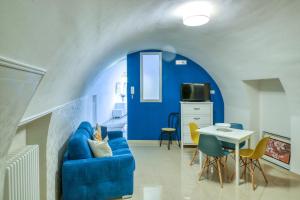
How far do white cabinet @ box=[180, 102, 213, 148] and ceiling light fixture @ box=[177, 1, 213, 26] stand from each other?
309cm

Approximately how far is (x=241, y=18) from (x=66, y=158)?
9.69ft

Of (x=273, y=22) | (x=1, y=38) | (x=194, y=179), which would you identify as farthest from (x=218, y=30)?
(x=1, y=38)

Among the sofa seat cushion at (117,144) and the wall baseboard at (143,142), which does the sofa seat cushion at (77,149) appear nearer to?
the sofa seat cushion at (117,144)

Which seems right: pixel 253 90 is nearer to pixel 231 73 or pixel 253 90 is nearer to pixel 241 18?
pixel 231 73

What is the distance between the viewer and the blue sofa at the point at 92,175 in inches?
113

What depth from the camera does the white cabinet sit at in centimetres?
589

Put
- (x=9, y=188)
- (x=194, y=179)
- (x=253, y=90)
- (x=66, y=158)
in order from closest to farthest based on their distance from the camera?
(x=9, y=188) < (x=66, y=158) < (x=194, y=179) < (x=253, y=90)

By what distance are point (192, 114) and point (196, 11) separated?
3.43 meters

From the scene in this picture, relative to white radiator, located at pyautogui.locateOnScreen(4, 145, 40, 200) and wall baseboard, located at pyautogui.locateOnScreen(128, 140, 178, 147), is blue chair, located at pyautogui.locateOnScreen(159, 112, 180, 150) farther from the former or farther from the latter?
white radiator, located at pyautogui.locateOnScreen(4, 145, 40, 200)

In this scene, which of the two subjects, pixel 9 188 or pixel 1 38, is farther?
pixel 9 188

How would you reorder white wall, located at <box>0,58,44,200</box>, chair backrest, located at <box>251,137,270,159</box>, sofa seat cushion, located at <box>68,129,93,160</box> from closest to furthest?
white wall, located at <box>0,58,44,200</box>, sofa seat cushion, located at <box>68,129,93,160</box>, chair backrest, located at <box>251,137,270,159</box>

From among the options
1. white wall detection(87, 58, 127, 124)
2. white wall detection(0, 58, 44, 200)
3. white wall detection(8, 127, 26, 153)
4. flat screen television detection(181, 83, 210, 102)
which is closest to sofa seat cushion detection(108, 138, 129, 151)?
white wall detection(8, 127, 26, 153)

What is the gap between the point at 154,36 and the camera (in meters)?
4.50

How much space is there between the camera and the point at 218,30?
3.57 m
